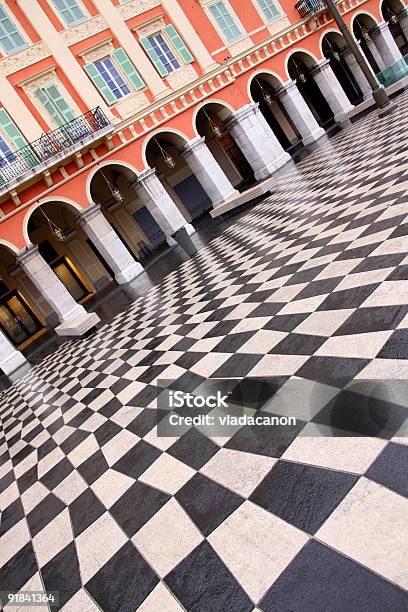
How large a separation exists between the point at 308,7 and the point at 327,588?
23.0 meters

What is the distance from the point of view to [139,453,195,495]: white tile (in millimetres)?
2533

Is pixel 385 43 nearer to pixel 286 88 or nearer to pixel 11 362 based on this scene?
pixel 286 88

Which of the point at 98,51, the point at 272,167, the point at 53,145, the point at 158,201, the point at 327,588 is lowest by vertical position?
the point at 327,588

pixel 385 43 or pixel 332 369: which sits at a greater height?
pixel 385 43

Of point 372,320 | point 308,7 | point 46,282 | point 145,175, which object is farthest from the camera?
point 308,7

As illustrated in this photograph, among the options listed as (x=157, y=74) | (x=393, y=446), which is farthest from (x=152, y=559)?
(x=157, y=74)

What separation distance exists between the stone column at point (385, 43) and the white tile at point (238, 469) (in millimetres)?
25590

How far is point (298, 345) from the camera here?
10.2 feet

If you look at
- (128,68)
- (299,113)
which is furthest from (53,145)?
(299,113)

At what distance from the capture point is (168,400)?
368 centimetres

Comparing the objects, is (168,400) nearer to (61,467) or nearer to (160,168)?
(61,467)

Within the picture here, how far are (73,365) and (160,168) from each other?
17019 millimetres

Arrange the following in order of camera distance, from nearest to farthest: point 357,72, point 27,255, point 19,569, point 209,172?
point 19,569 < point 27,255 < point 209,172 < point 357,72

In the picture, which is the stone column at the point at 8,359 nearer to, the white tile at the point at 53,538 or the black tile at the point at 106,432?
the black tile at the point at 106,432
